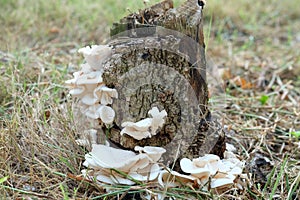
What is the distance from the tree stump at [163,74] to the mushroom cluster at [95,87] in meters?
0.03

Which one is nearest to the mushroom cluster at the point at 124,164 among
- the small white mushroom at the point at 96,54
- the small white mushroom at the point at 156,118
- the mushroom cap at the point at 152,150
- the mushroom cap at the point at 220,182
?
the mushroom cap at the point at 152,150

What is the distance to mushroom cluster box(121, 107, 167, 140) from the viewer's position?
4.95 ft

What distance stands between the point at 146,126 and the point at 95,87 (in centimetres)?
26

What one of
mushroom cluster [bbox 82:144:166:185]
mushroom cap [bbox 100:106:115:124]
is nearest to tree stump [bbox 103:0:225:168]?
mushroom cap [bbox 100:106:115:124]

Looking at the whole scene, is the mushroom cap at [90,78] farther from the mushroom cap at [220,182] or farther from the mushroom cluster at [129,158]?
the mushroom cap at [220,182]

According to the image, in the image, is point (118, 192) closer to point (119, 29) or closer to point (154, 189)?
point (154, 189)

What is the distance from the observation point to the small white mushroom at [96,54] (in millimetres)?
1566

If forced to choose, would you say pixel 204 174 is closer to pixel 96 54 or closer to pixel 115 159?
pixel 115 159

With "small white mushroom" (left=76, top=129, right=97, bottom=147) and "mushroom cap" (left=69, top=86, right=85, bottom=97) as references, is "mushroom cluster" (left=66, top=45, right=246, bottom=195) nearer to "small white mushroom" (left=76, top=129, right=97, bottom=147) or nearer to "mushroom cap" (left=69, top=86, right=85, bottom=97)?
"mushroom cap" (left=69, top=86, right=85, bottom=97)

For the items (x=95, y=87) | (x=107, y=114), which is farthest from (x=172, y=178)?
(x=95, y=87)

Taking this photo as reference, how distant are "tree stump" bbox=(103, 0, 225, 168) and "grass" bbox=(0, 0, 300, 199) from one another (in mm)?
166

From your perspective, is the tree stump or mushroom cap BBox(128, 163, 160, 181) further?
the tree stump

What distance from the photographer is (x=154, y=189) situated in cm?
149

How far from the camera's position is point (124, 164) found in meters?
1.44
